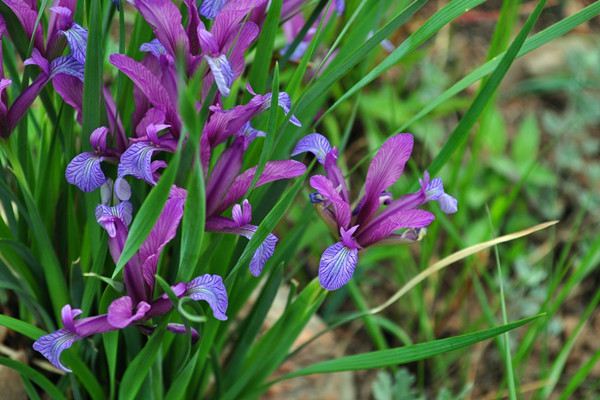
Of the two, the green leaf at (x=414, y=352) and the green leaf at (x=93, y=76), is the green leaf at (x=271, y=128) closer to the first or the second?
the green leaf at (x=93, y=76)

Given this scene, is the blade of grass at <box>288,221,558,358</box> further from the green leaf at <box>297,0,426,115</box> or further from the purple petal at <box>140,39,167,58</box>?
the purple petal at <box>140,39,167,58</box>

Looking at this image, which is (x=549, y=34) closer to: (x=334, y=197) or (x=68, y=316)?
(x=334, y=197)

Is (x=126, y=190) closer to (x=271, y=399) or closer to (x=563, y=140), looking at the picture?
(x=271, y=399)

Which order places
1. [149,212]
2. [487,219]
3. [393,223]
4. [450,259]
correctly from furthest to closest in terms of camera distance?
[487,219], [450,259], [393,223], [149,212]

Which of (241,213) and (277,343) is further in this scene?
(277,343)

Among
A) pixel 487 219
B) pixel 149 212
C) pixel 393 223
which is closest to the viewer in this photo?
pixel 149 212

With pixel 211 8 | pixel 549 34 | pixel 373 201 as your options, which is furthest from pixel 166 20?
pixel 549 34

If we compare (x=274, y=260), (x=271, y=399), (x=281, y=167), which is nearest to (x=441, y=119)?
(x=271, y=399)

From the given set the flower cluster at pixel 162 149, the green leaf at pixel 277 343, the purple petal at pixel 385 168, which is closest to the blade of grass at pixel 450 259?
the green leaf at pixel 277 343
